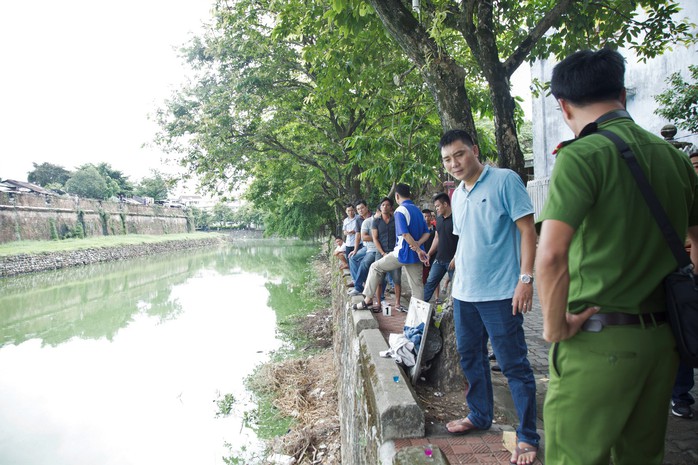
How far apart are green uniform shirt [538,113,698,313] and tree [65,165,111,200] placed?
52960 millimetres

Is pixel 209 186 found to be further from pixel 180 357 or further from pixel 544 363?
pixel 544 363

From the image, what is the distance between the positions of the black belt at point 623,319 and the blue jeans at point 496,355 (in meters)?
0.94

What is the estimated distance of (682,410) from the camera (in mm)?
2957

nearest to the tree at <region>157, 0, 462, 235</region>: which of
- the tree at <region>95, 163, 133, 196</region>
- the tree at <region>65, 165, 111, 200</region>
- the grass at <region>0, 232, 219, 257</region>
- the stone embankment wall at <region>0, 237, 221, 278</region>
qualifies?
the stone embankment wall at <region>0, 237, 221, 278</region>

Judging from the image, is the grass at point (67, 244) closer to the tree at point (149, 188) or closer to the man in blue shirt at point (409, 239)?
the tree at point (149, 188)

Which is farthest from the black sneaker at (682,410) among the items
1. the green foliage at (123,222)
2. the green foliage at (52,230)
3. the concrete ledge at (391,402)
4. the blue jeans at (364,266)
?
the green foliage at (123,222)

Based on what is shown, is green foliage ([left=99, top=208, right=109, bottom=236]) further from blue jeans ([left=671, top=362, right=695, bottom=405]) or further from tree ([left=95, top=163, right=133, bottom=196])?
Result: blue jeans ([left=671, top=362, right=695, bottom=405])

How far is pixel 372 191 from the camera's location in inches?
650

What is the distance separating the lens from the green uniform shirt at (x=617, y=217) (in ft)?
4.43

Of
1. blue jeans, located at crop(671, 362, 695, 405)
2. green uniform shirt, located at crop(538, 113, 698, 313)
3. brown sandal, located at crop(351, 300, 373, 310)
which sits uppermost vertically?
green uniform shirt, located at crop(538, 113, 698, 313)

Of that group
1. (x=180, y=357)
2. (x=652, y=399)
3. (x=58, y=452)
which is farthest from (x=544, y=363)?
(x=180, y=357)

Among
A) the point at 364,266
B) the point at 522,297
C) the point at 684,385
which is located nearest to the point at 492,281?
the point at 522,297

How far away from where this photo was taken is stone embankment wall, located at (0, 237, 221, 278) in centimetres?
2342

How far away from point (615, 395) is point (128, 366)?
35.9 feet
